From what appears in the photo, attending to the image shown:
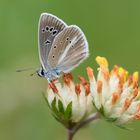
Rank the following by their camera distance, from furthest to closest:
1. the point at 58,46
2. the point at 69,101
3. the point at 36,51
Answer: the point at 36,51 < the point at 58,46 < the point at 69,101

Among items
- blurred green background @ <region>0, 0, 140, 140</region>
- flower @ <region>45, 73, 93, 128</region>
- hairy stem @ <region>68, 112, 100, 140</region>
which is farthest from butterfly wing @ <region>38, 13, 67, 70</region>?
blurred green background @ <region>0, 0, 140, 140</region>

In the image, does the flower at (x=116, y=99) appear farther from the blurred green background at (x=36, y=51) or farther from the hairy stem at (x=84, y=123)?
the blurred green background at (x=36, y=51)

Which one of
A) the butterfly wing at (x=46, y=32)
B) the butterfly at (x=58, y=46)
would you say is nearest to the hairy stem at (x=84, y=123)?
the butterfly at (x=58, y=46)

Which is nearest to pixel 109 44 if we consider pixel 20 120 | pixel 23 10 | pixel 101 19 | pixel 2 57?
pixel 101 19

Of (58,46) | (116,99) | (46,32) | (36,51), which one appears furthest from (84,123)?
(36,51)

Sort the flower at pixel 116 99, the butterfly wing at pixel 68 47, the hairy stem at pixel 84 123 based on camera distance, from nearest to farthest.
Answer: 1. the hairy stem at pixel 84 123
2. the flower at pixel 116 99
3. the butterfly wing at pixel 68 47

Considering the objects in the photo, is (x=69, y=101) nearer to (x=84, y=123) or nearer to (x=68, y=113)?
(x=68, y=113)
